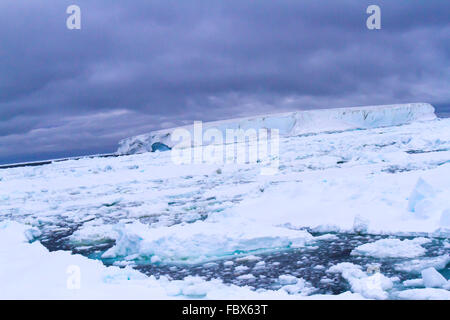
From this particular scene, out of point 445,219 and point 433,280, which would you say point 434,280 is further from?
point 445,219

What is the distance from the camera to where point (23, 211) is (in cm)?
899

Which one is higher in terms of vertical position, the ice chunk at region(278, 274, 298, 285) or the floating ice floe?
the floating ice floe

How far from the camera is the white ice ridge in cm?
4078

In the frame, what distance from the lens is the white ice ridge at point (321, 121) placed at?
134 feet

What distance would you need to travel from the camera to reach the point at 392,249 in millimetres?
3922

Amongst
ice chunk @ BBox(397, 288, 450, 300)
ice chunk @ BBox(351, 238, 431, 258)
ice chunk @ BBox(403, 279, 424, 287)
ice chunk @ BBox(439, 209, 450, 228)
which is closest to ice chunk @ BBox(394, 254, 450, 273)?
ice chunk @ BBox(351, 238, 431, 258)

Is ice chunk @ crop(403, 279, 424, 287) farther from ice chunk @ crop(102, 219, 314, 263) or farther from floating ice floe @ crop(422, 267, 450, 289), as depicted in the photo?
Result: ice chunk @ crop(102, 219, 314, 263)

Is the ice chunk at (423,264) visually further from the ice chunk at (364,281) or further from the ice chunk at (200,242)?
the ice chunk at (200,242)

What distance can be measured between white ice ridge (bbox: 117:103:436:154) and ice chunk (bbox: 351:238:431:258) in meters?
36.6

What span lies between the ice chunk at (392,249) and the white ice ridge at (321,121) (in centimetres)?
3658

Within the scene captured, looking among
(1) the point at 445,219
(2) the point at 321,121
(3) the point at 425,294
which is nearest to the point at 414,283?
(3) the point at 425,294

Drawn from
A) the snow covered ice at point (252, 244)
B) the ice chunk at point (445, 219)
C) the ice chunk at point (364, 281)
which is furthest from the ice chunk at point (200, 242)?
the ice chunk at point (445, 219)

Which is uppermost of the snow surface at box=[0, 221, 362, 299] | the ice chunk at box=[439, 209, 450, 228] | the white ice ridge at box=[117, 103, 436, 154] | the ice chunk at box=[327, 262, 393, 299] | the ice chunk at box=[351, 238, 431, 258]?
the white ice ridge at box=[117, 103, 436, 154]
